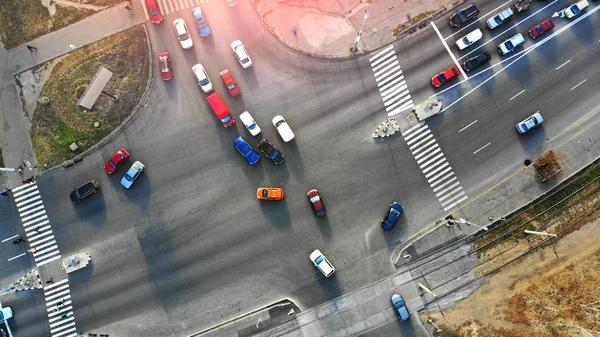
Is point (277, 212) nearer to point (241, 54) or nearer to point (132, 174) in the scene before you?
point (132, 174)

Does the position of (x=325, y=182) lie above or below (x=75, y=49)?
below

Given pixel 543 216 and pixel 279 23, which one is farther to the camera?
pixel 279 23


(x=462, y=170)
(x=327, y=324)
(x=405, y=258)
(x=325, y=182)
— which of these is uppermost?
(x=325, y=182)

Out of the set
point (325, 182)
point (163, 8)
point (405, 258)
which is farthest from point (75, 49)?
point (405, 258)

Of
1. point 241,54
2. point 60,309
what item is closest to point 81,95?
Answer: point 241,54

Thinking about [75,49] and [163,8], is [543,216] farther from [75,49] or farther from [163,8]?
[75,49]

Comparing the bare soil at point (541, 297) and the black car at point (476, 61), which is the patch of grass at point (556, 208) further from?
the black car at point (476, 61)

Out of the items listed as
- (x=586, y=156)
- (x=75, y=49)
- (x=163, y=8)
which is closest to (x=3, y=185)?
(x=75, y=49)
